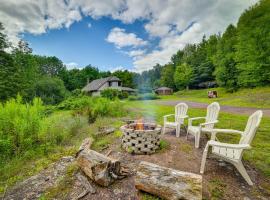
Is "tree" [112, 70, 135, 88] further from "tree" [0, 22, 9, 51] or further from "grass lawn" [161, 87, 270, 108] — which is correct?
"tree" [0, 22, 9, 51]

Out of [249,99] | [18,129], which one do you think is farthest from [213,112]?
Answer: [249,99]

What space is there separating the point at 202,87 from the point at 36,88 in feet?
95.2

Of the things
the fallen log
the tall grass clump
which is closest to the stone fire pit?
the fallen log

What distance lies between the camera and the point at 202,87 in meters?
→ 32.1

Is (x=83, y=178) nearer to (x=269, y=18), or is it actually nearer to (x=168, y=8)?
(x=168, y=8)

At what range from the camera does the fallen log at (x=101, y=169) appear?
2297 mm

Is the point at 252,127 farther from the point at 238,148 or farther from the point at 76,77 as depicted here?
the point at 76,77

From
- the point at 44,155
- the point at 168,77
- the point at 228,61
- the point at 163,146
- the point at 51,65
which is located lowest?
the point at 44,155

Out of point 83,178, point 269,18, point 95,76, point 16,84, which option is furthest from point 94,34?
point 95,76

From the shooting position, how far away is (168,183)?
1940mm

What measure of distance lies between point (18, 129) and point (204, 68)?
32.5 meters

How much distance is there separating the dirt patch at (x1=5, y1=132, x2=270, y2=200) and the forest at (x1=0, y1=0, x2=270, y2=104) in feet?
14.9

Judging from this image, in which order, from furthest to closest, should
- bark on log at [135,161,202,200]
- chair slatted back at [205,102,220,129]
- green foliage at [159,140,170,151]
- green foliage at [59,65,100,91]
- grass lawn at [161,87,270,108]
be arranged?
green foliage at [59,65,100,91] → grass lawn at [161,87,270,108] → chair slatted back at [205,102,220,129] → green foliage at [159,140,170,151] → bark on log at [135,161,202,200]

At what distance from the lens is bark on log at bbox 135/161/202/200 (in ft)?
5.98
